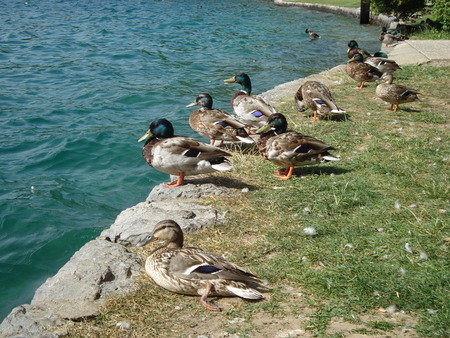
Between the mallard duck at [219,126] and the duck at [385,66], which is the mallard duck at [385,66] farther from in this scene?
the mallard duck at [219,126]

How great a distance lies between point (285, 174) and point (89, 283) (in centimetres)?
326

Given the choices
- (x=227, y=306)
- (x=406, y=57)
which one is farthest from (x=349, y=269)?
(x=406, y=57)

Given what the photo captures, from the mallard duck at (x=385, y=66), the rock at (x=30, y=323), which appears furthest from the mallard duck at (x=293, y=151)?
the mallard duck at (x=385, y=66)

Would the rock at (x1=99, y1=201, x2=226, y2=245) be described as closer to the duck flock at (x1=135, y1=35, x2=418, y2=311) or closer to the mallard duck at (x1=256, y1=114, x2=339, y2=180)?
the duck flock at (x1=135, y1=35, x2=418, y2=311)

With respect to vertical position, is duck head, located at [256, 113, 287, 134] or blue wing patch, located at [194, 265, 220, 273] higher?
duck head, located at [256, 113, 287, 134]

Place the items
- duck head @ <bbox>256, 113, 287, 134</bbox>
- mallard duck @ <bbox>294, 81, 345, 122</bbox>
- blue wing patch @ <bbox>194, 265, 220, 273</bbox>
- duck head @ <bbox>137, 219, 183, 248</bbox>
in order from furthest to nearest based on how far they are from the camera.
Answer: mallard duck @ <bbox>294, 81, 345, 122</bbox>
duck head @ <bbox>256, 113, 287, 134</bbox>
duck head @ <bbox>137, 219, 183, 248</bbox>
blue wing patch @ <bbox>194, 265, 220, 273</bbox>

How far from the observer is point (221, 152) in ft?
20.8

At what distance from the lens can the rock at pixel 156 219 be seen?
17.4ft

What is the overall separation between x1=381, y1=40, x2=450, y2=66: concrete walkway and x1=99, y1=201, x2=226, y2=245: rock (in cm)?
1027

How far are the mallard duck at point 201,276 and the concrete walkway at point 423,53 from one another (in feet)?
37.4

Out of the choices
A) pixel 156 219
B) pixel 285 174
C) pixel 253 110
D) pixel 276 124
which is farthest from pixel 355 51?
pixel 156 219

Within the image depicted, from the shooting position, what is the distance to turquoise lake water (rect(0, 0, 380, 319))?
7.90 m

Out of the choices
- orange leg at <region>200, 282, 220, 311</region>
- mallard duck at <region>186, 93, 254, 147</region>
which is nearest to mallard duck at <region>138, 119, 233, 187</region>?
mallard duck at <region>186, 93, 254, 147</region>

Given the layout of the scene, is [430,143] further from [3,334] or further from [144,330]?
[3,334]
